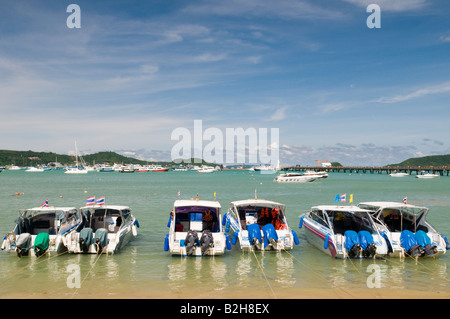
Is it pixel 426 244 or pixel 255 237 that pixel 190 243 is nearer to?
pixel 255 237

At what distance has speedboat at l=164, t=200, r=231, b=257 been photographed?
16.7 m

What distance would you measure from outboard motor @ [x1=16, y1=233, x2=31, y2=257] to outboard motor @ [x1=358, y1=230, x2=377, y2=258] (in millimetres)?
15221

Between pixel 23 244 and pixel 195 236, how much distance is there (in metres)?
7.75

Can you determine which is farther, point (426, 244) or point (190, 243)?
point (426, 244)

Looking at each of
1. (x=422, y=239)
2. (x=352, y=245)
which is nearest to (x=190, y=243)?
(x=352, y=245)

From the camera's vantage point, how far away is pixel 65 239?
56.1 ft

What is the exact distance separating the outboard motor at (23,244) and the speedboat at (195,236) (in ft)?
20.3

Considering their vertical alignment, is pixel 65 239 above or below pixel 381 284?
above

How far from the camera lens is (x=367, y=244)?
16828 mm

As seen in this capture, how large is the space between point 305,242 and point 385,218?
15.7 ft

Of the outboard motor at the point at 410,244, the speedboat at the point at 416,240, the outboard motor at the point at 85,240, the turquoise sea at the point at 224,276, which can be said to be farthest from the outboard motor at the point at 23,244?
the outboard motor at the point at 410,244
